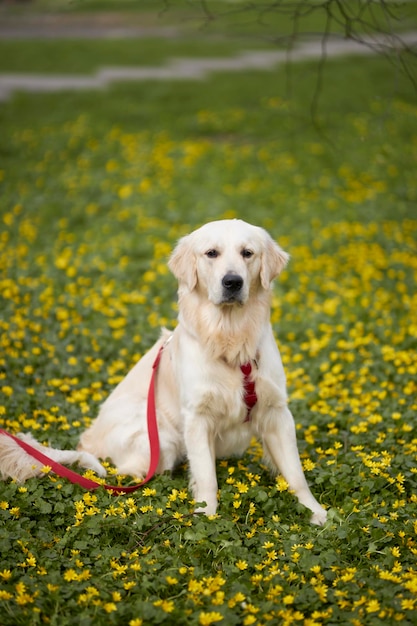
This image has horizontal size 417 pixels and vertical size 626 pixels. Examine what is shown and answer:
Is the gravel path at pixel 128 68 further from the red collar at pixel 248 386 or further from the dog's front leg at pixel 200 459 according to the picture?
the dog's front leg at pixel 200 459

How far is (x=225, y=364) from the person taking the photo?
3.77 meters

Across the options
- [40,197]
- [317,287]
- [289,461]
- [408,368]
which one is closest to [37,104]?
[40,197]

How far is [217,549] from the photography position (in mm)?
3242

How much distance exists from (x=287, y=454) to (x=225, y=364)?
1.88ft

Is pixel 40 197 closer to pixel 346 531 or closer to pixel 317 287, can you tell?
pixel 317 287

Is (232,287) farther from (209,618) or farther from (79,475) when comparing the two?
(209,618)

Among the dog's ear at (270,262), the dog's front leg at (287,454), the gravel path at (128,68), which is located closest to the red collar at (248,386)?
the dog's front leg at (287,454)

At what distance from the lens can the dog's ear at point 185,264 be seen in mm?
3812

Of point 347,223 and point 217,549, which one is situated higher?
point 217,549

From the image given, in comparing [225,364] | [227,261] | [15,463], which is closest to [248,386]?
[225,364]

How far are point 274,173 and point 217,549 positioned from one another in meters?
8.28

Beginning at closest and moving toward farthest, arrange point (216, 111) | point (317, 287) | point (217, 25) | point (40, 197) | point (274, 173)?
point (317, 287)
point (40, 197)
point (274, 173)
point (216, 111)
point (217, 25)

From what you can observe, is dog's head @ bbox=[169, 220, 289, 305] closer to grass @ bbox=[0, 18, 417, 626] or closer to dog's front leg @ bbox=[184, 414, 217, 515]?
dog's front leg @ bbox=[184, 414, 217, 515]

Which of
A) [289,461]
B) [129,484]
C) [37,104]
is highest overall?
[289,461]
